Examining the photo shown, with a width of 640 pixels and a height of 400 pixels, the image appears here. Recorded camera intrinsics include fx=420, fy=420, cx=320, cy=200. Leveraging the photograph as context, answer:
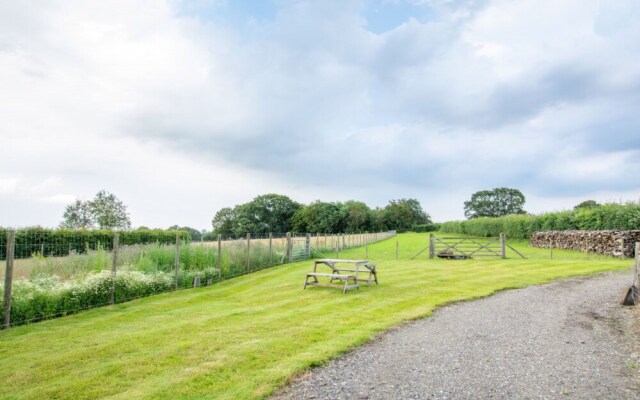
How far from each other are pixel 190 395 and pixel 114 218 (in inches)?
1921

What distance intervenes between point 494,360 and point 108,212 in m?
49.7

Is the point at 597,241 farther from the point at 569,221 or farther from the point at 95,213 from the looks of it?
the point at 95,213

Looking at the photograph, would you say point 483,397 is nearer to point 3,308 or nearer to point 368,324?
point 368,324

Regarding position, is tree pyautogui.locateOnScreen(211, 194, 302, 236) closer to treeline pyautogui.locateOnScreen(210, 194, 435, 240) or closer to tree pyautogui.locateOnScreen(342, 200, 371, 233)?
treeline pyautogui.locateOnScreen(210, 194, 435, 240)

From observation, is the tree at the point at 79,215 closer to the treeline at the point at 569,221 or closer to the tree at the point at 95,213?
the tree at the point at 95,213

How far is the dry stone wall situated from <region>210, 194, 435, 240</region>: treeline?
59782mm

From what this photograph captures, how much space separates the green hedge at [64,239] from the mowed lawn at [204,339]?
312 centimetres


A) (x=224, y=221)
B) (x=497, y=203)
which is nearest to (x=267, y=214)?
(x=224, y=221)

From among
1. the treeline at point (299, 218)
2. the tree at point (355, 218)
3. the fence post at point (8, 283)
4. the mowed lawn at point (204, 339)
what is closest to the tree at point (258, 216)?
the treeline at point (299, 218)

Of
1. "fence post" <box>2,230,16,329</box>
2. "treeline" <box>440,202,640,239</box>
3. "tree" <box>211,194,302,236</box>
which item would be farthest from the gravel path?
"tree" <box>211,194,302,236</box>

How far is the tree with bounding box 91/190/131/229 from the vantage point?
47.7 meters

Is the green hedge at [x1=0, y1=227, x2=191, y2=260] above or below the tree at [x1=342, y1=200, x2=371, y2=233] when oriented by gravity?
below

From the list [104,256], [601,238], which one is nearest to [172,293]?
[104,256]

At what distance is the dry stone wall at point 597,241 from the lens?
25000 millimetres
